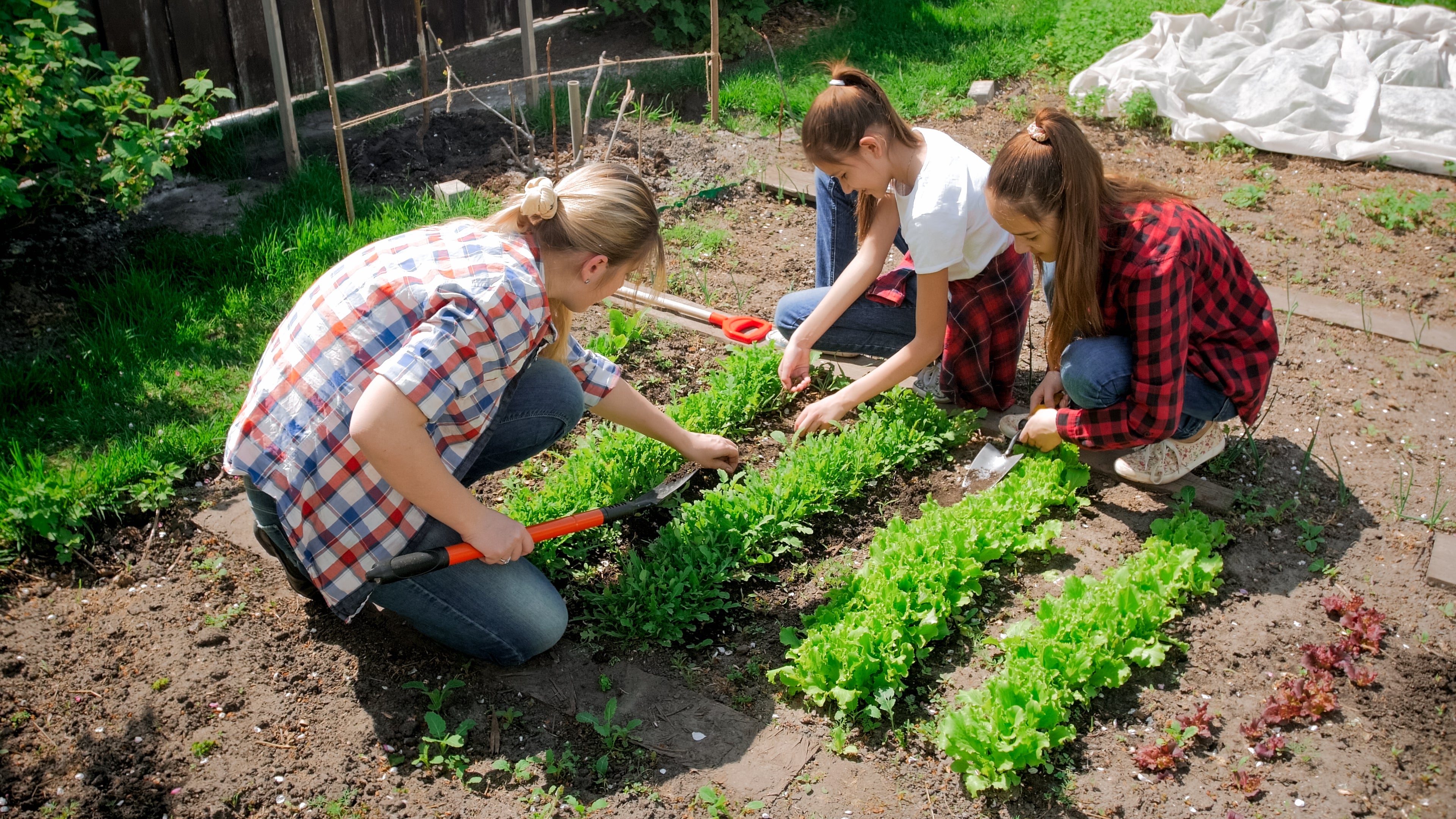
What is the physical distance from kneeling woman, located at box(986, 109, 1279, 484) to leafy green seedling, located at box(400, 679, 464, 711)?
1982 millimetres

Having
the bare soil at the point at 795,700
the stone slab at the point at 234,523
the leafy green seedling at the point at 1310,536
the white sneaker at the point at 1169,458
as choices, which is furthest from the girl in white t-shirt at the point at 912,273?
the stone slab at the point at 234,523

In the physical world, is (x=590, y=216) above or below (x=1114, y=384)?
above

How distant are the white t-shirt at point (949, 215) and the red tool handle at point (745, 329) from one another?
0.95 metres

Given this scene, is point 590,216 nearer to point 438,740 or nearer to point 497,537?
point 497,537

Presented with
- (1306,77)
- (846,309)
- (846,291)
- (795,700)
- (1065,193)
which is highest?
(1065,193)

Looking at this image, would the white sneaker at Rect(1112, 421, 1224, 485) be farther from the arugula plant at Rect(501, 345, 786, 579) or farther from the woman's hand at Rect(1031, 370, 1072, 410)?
the arugula plant at Rect(501, 345, 786, 579)

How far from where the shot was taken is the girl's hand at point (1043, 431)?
3.29 meters

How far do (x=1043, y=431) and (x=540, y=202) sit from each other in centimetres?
183

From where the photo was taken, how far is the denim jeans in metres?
3.17

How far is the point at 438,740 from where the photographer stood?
8.27 feet

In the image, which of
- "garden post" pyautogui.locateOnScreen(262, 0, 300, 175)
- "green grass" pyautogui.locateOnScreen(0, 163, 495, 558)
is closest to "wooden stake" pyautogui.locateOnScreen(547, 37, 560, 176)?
"green grass" pyautogui.locateOnScreen(0, 163, 495, 558)

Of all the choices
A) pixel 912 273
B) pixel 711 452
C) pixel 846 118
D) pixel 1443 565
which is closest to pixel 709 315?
pixel 912 273

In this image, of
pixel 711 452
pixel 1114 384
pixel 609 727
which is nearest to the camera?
pixel 609 727

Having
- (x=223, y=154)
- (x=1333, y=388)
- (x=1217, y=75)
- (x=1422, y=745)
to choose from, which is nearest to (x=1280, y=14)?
(x=1217, y=75)
